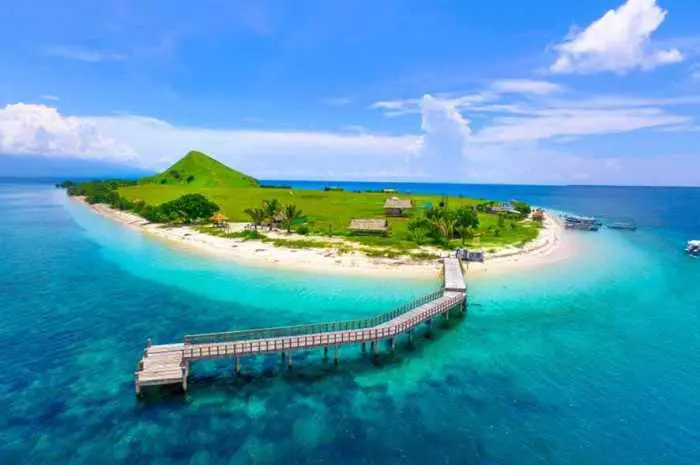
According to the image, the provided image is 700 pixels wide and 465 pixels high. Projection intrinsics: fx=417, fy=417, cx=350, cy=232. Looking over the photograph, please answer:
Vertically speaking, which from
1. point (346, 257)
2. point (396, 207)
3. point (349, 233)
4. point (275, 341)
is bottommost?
point (275, 341)

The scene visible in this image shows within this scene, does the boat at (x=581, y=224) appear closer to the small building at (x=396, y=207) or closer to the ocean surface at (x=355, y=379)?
the small building at (x=396, y=207)

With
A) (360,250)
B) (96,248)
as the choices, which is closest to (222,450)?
(360,250)

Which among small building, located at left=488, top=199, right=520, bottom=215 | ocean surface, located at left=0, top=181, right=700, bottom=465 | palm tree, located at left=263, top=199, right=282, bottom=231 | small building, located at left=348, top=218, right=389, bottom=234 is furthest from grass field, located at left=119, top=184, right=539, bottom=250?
ocean surface, located at left=0, top=181, right=700, bottom=465

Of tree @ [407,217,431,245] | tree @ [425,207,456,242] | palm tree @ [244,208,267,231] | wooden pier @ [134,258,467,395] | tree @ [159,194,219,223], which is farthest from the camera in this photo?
tree @ [159,194,219,223]

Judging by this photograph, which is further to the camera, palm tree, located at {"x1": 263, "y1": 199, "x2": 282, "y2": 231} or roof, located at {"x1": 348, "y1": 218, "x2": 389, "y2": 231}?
palm tree, located at {"x1": 263, "y1": 199, "x2": 282, "y2": 231}

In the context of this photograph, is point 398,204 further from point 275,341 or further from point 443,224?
point 275,341

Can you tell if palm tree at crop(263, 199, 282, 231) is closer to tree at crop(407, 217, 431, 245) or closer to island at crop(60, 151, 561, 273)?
island at crop(60, 151, 561, 273)

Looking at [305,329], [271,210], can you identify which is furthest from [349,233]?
[305,329]
